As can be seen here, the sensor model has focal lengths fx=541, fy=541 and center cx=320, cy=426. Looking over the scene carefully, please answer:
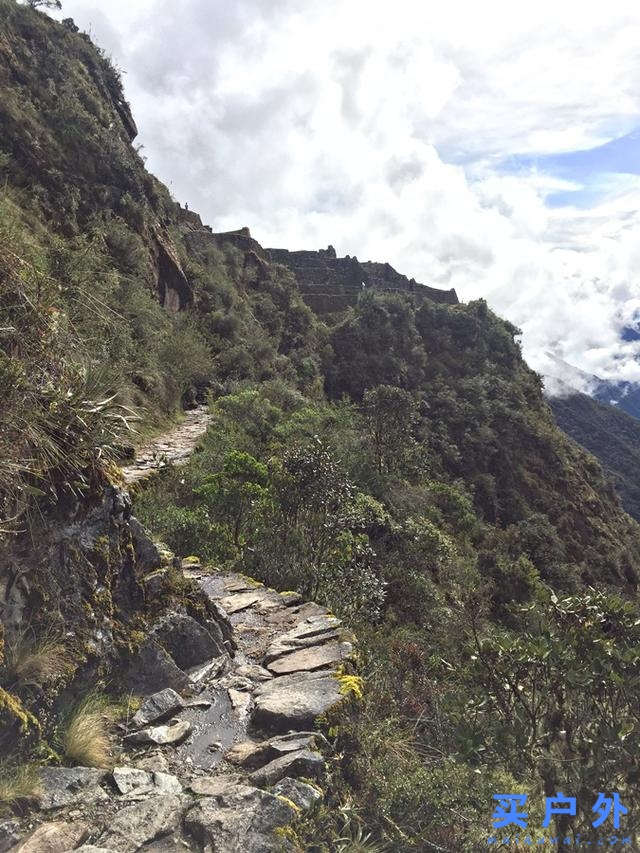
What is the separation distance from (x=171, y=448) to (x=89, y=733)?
10151 millimetres

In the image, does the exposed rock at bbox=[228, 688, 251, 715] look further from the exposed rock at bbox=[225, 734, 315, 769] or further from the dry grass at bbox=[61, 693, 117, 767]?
the dry grass at bbox=[61, 693, 117, 767]

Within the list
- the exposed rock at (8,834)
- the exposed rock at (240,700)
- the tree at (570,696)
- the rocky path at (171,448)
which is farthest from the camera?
Result: the rocky path at (171,448)

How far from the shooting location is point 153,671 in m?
3.66

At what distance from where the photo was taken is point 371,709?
4246 millimetres

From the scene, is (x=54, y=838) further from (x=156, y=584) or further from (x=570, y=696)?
(x=570, y=696)

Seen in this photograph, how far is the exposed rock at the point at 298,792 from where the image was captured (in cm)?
288

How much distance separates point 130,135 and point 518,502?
93.5 ft

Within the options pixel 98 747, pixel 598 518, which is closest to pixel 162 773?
pixel 98 747

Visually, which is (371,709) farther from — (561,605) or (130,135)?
(130,135)

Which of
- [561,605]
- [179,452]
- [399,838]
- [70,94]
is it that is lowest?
[399,838]

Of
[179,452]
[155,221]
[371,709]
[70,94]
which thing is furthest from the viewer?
[155,221]

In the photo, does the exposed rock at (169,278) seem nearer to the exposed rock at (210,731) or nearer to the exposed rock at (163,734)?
the exposed rock at (210,731)

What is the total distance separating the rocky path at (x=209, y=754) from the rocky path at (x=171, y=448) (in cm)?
395

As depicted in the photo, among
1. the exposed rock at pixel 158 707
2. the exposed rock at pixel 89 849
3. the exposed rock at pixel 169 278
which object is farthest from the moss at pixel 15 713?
the exposed rock at pixel 169 278
